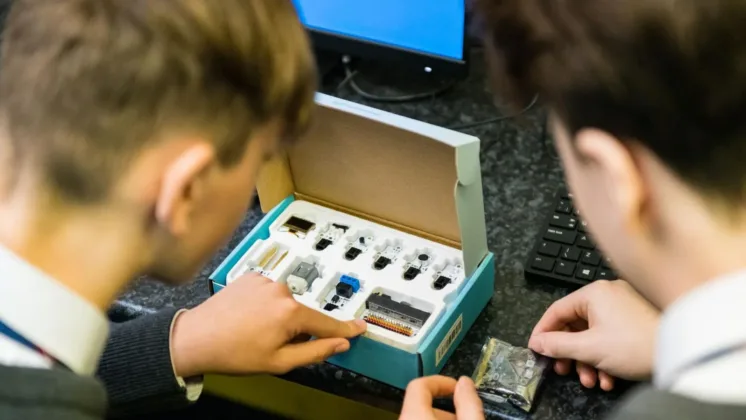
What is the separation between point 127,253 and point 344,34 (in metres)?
0.58

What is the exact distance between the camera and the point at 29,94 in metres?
0.60

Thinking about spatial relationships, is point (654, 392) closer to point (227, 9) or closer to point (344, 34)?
point (227, 9)

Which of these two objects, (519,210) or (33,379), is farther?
(519,210)

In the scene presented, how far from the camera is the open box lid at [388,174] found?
2.60 ft

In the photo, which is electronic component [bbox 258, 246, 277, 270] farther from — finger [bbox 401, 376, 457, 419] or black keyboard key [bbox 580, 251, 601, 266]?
black keyboard key [bbox 580, 251, 601, 266]

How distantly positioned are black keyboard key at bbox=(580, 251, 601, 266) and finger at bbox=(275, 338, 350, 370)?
28 cm

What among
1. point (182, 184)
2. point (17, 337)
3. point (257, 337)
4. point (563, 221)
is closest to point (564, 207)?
point (563, 221)

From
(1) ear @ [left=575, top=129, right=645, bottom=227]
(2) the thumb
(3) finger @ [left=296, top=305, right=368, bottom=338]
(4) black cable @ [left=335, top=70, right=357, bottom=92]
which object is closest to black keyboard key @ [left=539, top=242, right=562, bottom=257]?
(2) the thumb

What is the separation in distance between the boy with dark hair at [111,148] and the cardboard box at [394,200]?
0.50 ft

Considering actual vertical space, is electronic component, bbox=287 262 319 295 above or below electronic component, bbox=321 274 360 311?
above

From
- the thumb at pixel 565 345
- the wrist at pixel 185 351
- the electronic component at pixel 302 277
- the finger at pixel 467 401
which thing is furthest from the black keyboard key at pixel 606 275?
the wrist at pixel 185 351

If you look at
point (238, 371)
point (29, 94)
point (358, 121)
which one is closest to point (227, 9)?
point (29, 94)

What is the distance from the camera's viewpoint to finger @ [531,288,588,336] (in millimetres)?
808

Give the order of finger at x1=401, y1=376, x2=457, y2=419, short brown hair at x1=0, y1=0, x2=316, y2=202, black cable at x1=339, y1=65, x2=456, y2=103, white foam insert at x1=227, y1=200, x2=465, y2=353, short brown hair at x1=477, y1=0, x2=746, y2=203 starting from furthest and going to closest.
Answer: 1. black cable at x1=339, y1=65, x2=456, y2=103
2. white foam insert at x1=227, y1=200, x2=465, y2=353
3. finger at x1=401, y1=376, x2=457, y2=419
4. short brown hair at x1=0, y1=0, x2=316, y2=202
5. short brown hair at x1=477, y1=0, x2=746, y2=203
